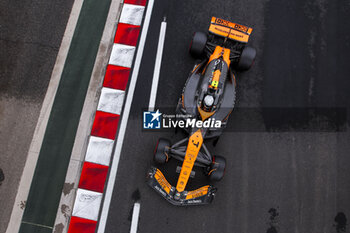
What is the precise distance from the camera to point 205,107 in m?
5.07

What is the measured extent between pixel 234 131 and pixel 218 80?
1.58 metres

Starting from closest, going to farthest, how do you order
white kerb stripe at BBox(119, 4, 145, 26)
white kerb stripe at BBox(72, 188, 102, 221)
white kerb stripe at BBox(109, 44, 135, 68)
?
1. white kerb stripe at BBox(72, 188, 102, 221)
2. white kerb stripe at BBox(109, 44, 135, 68)
3. white kerb stripe at BBox(119, 4, 145, 26)

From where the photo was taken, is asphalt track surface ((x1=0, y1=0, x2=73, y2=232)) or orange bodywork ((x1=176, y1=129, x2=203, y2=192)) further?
asphalt track surface ((x1=0, y1=0, x2=73, y2=232))

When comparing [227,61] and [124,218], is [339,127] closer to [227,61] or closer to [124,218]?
[227,61]

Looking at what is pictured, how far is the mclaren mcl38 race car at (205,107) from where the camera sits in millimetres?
5238

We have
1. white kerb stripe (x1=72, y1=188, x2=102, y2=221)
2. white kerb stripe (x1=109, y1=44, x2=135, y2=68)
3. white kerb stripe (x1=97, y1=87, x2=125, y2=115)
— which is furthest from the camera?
white kerb stripe (x1=109, y1=44, x2=135, y2=68)

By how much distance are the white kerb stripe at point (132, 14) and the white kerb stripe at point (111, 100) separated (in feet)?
6.60

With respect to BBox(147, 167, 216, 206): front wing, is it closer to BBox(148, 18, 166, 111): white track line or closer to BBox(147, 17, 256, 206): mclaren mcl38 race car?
BBox(147, 17, 256, 206): mclaren mcl38 race car

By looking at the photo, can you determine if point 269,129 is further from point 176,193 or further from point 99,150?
point 99,150

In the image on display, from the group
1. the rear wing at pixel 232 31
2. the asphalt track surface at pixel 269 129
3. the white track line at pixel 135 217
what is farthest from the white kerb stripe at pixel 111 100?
the rear wing at pixel 232 31

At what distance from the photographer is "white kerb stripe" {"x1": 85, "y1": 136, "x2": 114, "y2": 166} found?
590 cm

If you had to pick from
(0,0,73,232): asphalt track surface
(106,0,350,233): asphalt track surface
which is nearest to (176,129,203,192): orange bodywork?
(106,0,350,233): asphalt track surface

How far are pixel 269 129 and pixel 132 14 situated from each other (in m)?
4.86

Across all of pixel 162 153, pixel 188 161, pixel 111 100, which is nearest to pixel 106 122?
pixel 111 100
